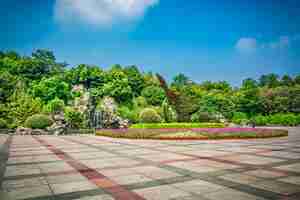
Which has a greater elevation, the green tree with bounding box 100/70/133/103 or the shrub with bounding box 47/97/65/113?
the green tree with bounding box 100/70/133/103

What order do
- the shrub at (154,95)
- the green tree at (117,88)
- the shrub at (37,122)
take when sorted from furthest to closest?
the shrub at (154,95) → the green tree at (117,88) → the shrub at (37,122)

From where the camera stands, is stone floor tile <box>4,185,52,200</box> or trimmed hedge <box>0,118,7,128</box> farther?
trimmed hedge <box>0,118,7,128</box>

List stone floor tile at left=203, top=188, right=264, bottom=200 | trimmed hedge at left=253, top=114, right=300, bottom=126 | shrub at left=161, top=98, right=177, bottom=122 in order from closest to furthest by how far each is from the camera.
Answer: stone floor tile at left=203, top=188, right=264, bottom=200, shrub at left=161, top=98, right=177, bottom=122, trimmed hedge at left=253, top=114, right=300, bottom=126

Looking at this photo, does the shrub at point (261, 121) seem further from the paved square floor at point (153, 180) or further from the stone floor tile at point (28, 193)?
the stone floor tile at point (28, 193)

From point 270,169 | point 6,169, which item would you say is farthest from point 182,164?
point 6,169


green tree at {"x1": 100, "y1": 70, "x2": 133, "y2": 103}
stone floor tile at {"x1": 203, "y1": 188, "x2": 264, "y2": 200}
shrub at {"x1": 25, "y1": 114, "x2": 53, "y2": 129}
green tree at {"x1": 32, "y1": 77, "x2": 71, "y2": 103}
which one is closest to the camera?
stone floor tile at {"x1": 203, "y1": 188, "x2": 264, "y2": 200}

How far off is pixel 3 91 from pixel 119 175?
42.9 meters

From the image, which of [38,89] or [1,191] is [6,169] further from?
[38,89]

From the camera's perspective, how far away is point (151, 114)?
1164 inches

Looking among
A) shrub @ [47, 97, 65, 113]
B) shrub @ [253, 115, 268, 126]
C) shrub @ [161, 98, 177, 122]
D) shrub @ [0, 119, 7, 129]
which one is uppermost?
shrub @ [47, 97, 65, 113]

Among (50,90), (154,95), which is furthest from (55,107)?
(154,95)

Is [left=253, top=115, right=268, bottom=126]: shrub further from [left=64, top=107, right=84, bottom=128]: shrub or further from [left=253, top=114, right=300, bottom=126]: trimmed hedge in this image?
[left=64, top=107, right=84, bottom=128]: shrub

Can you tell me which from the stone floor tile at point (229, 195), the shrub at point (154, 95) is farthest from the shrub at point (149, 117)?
the stone floor tile at point (229, 195)

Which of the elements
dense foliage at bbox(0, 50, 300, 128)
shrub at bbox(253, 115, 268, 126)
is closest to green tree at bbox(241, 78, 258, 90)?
dense foliage at bbox(0, 50, 300, 128)
